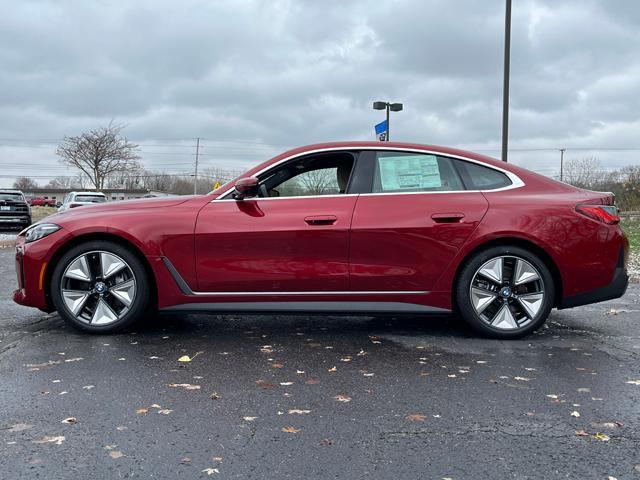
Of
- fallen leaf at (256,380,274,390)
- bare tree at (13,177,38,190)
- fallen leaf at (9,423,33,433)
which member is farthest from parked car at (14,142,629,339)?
bare tree at (13,177,38,190)

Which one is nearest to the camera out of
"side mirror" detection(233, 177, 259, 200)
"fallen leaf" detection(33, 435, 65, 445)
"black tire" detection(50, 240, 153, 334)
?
"fallen leaf" detection(33, 435, 65, 445)

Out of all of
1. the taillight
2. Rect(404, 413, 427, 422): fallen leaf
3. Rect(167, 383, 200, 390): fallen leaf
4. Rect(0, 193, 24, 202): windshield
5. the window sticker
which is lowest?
Rect(404, 413, 427, 422): fallen leaf

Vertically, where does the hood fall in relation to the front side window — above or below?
below

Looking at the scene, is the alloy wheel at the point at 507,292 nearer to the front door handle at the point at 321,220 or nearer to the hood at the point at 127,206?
the front door handle at the point at 321,220

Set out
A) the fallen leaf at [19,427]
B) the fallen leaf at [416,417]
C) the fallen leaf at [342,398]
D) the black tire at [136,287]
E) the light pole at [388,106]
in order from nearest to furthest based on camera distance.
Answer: the fallen leaf at [19,427]
the fallen leaf at [416,417]
the fallen leaf at [342,398]
the black tire at [136,287]
the light pole at [388,106]

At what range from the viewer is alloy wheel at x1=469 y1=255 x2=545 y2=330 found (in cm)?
490

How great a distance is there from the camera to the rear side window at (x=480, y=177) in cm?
503

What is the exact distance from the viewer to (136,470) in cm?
253

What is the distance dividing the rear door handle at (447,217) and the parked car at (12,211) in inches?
824

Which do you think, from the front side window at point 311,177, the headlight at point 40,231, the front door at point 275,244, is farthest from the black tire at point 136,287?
the front side window at point 311,177

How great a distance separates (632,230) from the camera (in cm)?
1930

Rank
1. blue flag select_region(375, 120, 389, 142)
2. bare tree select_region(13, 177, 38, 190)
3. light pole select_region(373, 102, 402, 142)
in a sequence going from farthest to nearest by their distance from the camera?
bare tree select_region(13, 177, 38, 190), light pole select_region(373, 102, 402, 142), blue flag select_region(375, 120, 389, 142)

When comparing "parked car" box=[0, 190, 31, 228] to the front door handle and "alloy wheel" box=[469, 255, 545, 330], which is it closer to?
the front door handle

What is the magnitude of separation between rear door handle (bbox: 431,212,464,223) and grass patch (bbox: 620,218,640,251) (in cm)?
1073
